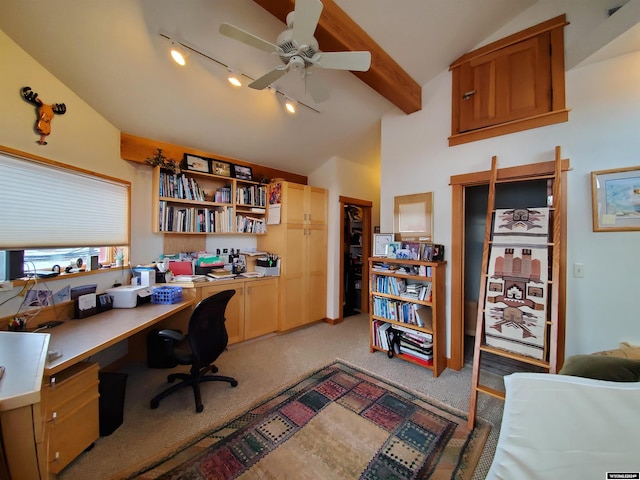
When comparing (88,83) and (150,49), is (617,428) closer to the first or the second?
(150,49)

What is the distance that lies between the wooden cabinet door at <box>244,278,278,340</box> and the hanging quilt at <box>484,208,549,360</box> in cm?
248

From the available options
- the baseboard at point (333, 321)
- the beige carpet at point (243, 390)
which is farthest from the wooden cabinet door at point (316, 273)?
the beige carpet at point (243, 390)

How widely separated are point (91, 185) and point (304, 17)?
2.37 m

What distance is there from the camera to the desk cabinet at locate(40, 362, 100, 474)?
4.25 feet

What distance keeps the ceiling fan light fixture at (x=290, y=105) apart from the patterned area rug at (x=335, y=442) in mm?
2866

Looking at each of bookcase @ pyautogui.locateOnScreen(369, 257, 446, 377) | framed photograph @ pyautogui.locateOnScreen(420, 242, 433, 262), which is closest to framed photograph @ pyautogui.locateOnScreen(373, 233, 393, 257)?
bookcase @ pyautogui.locateOnScreen(369, 257, 446, 377)

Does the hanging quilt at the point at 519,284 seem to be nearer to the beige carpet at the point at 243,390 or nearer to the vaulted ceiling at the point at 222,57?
the beige carpet at the point at 243,390

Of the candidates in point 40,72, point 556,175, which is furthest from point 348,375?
point 40,72

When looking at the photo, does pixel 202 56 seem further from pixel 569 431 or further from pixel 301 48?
pixel 569 431

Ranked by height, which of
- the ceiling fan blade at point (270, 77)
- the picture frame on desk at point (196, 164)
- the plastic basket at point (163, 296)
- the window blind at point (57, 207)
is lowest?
the plastic basket at point (163, 296)

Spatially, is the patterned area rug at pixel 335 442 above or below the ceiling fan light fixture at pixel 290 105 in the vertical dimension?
below

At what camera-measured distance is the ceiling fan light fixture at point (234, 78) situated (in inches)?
84.2

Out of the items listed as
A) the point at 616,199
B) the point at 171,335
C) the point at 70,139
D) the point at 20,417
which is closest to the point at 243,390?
the point at 171,335

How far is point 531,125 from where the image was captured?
2184 mm
